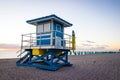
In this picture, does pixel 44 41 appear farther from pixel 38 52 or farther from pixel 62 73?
pixel 62 73

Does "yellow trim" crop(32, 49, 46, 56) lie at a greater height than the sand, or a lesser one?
greater

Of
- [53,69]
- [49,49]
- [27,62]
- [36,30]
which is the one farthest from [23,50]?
[53,69]

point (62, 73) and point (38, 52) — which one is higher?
point (38, 52)

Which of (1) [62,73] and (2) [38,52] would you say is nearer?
(1) [62,73]

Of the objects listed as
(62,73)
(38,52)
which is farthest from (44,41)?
(62,73)

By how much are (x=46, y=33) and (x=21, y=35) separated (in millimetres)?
2918

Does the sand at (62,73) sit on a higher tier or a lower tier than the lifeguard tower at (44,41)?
lower

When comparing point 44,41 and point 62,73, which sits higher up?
point 44,41

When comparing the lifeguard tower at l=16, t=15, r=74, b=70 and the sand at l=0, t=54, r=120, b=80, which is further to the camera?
the lifeguard tower at l=16, t=15, r=74, b=70

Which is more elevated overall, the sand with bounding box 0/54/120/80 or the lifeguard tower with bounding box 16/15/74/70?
the lifeguard tower with bounding box 16/15/74/70

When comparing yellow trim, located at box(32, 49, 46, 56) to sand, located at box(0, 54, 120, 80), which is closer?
sand, located at box(0, 54, 120, 80)

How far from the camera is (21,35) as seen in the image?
46.0 feet

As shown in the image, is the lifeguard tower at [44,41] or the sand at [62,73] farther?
the lifeguard tower at [44,41]

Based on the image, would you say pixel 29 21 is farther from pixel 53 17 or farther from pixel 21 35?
pixel 53 17
